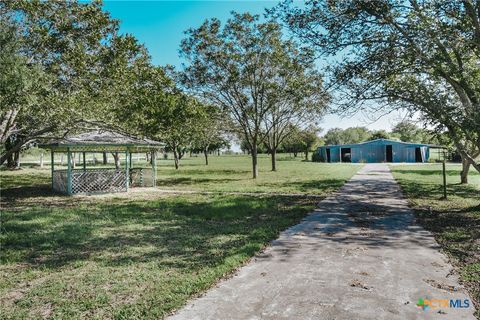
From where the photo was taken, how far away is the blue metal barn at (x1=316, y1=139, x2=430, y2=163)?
182 ft

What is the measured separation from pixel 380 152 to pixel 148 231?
5414cm

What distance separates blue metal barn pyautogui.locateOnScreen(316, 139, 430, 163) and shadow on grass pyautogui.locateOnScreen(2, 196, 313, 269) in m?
47.0

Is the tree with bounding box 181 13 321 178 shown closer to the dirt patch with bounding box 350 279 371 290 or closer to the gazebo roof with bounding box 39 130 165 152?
the gazebo roof with bounding box 39 130 165 152

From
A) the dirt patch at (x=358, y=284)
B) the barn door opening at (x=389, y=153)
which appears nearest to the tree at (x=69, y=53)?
the dirt patch at (x=358, y=284)

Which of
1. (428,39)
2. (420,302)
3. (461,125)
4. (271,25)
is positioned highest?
(271,25)

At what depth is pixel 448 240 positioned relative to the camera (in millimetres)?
7918

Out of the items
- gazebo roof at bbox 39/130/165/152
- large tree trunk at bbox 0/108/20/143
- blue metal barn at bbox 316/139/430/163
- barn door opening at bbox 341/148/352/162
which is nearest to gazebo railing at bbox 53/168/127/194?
gazebo roof at bbox 39/130/165/152

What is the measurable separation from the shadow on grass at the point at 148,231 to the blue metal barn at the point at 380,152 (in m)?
47.0

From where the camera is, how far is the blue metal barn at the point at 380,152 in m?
55.4

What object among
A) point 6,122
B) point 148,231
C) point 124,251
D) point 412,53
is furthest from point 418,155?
point 124,251

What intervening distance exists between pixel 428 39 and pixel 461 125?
269 cm

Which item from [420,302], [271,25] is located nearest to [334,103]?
[420,302]

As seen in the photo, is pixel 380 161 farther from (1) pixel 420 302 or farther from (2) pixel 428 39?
(1) pixel 420 302

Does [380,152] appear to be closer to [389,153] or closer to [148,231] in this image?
[389,153]
